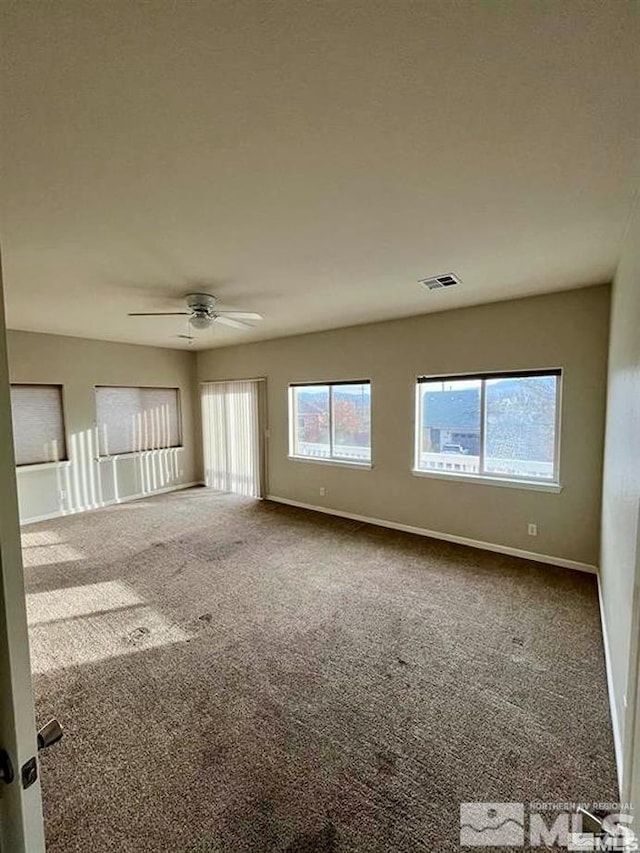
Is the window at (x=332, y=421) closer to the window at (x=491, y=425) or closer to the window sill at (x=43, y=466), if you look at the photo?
the window at (x=491, y=425)

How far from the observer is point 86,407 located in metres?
5.71

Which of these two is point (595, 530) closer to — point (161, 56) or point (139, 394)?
point (161, 56)

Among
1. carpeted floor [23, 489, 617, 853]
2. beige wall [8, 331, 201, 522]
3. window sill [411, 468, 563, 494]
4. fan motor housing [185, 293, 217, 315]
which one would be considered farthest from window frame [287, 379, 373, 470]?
beige wall [8, 331, 201, 522]

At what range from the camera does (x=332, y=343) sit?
17.3 ft

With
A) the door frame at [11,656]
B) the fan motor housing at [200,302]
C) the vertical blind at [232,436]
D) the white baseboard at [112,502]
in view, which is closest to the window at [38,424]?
the white baseboard at [112,502]

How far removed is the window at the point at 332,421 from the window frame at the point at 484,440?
72 cm

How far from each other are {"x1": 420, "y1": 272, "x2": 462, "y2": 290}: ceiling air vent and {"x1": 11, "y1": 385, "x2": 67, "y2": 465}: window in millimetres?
5185

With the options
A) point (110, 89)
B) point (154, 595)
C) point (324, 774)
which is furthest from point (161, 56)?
point (154, 595)

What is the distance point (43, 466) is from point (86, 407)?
1.01m

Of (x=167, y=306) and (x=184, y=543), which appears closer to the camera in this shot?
(x=167, y=306)

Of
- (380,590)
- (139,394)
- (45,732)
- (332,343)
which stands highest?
(332,343)

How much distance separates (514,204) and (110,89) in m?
1.85

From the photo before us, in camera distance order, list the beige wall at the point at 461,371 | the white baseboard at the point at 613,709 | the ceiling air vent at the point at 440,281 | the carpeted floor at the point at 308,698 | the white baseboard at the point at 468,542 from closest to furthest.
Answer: the carpeted floor at the point at 308,698 → the white baseboard at the point at 613,709 → the ceiling air vent at the point at 440,281 → the beige wall at the point at 461,371 → the white baseboard at the point at 468,542

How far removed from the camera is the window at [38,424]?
504 centimetres
